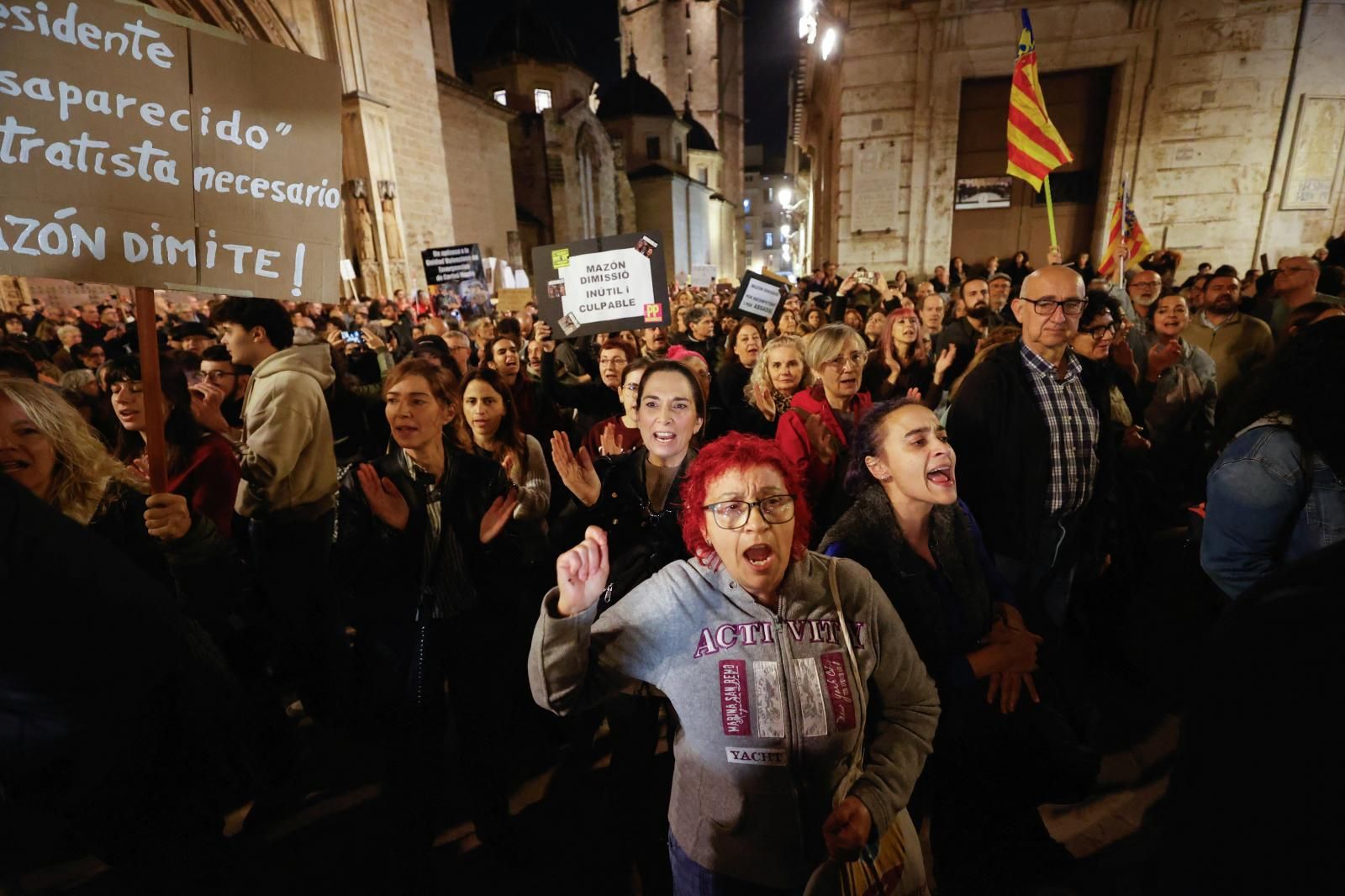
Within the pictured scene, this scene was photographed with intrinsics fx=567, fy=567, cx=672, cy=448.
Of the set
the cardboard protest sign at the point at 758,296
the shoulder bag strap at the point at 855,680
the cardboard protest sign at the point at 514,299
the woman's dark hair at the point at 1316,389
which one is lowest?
the shoulder bag strap at the point at 855,680

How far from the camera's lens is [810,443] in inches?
121

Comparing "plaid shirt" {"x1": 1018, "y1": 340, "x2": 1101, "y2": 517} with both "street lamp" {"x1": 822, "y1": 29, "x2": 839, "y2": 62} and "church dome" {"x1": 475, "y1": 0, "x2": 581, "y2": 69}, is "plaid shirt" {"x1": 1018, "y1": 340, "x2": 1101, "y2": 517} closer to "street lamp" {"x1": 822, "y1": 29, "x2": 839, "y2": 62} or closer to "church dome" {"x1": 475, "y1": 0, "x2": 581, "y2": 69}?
"street lamp" {"x1": 822, "y1": 29, "x2": 839, "y2": 62}

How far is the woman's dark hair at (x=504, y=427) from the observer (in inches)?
125

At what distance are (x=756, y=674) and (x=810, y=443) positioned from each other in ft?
5.90

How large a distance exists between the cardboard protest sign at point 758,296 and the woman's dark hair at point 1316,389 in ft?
14.6

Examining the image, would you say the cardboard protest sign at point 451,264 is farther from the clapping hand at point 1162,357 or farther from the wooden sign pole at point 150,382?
the clapping hand at point 1162,357

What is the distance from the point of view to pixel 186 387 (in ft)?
9.14

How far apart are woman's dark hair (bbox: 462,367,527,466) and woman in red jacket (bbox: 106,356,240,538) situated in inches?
46.9

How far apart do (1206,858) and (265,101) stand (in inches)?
123

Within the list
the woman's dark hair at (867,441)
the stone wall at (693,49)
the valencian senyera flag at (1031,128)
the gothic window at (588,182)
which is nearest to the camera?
the woman's dark hair at (867,441)

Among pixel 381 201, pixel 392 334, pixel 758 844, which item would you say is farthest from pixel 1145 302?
pixel 381 201

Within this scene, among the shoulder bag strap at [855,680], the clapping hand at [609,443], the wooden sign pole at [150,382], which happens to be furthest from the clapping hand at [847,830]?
the wooden sign pole at [150,382]

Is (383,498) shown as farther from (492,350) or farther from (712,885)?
(492,350)

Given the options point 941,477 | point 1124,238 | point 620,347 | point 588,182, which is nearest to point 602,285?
point 620,347
